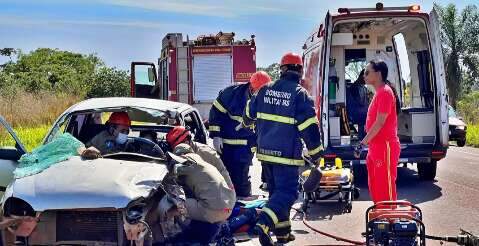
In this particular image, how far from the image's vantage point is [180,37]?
21.1m

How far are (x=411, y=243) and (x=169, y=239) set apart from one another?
6.50 ft

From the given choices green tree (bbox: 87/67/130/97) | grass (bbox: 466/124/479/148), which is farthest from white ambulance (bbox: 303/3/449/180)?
green tree (bbox: 87/67/130/97)

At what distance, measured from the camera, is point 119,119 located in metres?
7.27

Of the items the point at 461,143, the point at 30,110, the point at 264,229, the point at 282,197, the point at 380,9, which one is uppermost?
the point at 380,9

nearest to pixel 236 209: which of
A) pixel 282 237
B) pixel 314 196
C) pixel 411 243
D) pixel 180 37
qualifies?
pixel 282 237

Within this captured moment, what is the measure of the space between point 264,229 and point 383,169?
155 cm

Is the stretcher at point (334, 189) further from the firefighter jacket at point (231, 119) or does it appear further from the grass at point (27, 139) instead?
the grass at point (27, 139)

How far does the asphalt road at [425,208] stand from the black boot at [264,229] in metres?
0.51

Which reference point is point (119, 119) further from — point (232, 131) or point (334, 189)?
point (334, 189)

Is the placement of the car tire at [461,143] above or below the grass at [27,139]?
below

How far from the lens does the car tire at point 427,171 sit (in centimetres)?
1202

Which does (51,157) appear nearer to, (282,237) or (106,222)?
(106,222)

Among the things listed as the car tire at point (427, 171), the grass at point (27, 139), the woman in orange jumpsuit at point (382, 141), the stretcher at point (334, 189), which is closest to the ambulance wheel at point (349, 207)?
the stretcher at point (334, 189)

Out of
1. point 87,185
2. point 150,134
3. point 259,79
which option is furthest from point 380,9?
point 87,185
